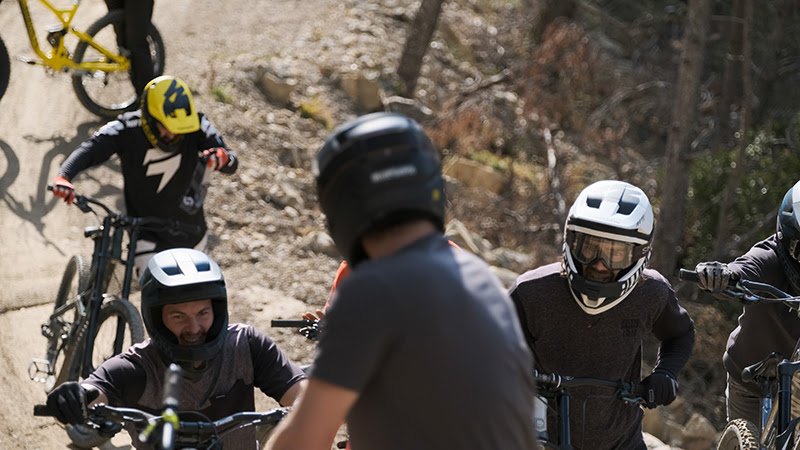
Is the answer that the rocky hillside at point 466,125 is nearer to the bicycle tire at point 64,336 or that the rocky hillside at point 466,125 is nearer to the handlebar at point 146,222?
the bicycle tire at point 64,336

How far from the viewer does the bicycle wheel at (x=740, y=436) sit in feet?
18.9

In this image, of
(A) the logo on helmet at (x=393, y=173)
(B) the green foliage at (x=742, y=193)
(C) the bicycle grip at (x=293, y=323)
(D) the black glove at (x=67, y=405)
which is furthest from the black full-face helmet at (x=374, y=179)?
(B) the green foliage at (x=742, y=193)

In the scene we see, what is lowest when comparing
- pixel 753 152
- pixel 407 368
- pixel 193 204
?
pixel 753 152

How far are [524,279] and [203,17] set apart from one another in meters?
14.2

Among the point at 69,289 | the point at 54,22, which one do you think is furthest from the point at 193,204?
the point at 54,22

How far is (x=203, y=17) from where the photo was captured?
18469 mm

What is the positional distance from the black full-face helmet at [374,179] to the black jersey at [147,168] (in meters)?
5.24

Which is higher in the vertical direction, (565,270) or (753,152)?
(565,270)

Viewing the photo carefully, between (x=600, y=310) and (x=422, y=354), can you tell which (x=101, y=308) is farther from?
(x=422, y=354)

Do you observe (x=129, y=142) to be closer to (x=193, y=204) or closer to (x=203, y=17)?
(x=193, y=204)

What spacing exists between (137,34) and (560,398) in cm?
883

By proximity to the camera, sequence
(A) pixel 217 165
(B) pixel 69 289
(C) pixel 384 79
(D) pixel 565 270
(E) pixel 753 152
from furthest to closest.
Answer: (C) pixel 384 79 → (E) pixel 753 152 → (B) pixel 69 289 → (A) pixel 217 165 → (D) pixel 565 270

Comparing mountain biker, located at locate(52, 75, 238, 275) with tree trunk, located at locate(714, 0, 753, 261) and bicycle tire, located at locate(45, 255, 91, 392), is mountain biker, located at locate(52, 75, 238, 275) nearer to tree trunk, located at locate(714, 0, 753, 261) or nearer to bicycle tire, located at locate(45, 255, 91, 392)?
bicycle tire, located at locate(45, 255, 91, 392)

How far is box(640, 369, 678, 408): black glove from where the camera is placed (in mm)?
4895
